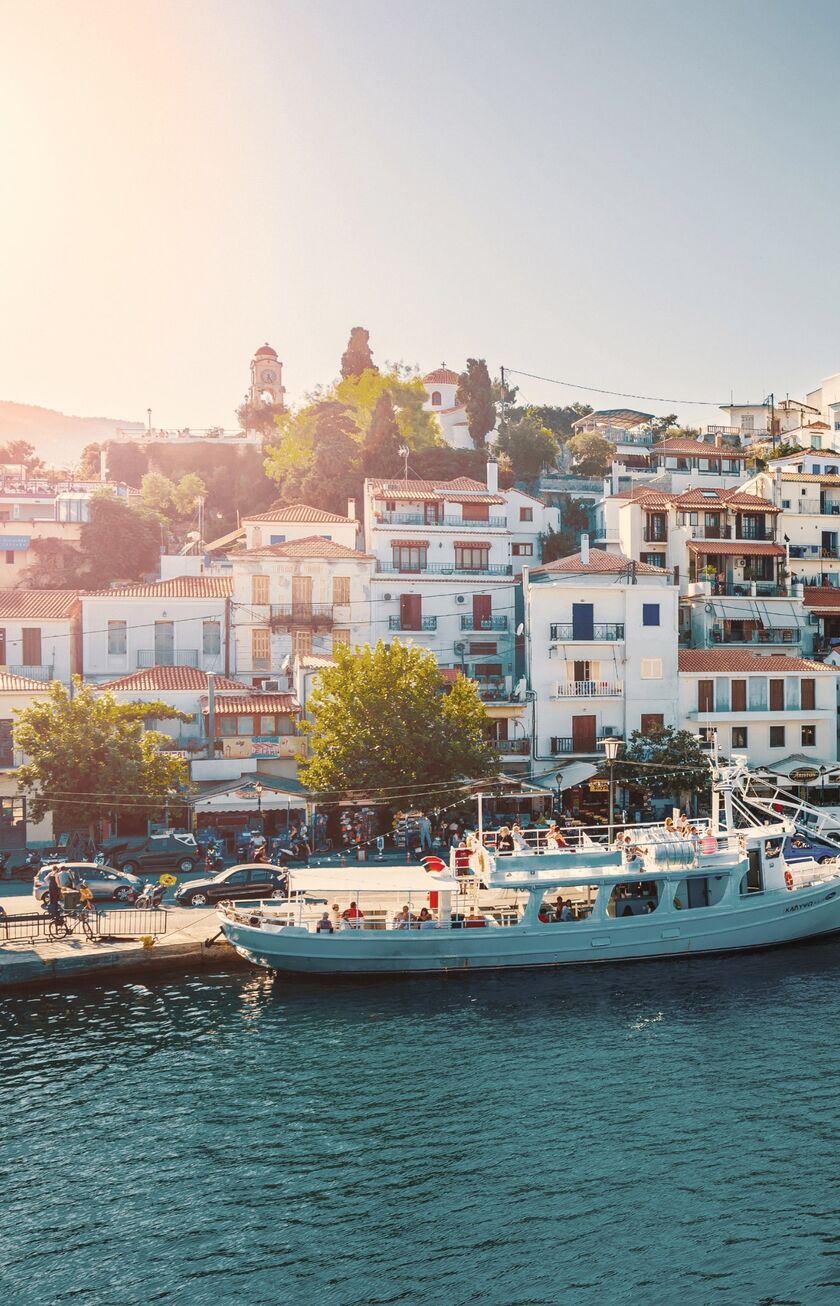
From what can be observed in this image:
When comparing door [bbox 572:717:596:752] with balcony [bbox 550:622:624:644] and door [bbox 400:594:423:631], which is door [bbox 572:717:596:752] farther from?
door [bbox 400:594:423:631]

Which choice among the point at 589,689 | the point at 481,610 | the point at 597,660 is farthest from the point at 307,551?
the point at 589,689

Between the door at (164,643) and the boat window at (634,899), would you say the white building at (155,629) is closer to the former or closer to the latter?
the door at (164,643)

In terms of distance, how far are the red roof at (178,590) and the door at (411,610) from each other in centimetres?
964

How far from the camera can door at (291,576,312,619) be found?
54.8 metres

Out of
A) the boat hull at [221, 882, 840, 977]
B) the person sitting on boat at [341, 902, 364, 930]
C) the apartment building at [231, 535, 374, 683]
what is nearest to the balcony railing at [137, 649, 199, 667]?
the apartment building at [231, 535, 374, 683]

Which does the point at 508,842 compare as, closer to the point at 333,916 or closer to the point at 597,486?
the point at 333,916

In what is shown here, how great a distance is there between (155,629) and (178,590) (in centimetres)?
251

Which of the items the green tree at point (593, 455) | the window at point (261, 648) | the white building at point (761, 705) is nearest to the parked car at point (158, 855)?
the window at point (261, 648)

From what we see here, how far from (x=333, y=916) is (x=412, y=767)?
1012 centimetres

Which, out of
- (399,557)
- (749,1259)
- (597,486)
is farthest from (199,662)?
(749,1259)

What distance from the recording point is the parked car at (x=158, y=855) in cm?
3688

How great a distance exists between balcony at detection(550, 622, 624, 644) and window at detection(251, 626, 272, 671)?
15673 millimetres

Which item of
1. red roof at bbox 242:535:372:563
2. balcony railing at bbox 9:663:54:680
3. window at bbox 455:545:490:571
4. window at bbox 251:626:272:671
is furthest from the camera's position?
window at bbox 455:545:490:571

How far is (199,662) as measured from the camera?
54812mm
